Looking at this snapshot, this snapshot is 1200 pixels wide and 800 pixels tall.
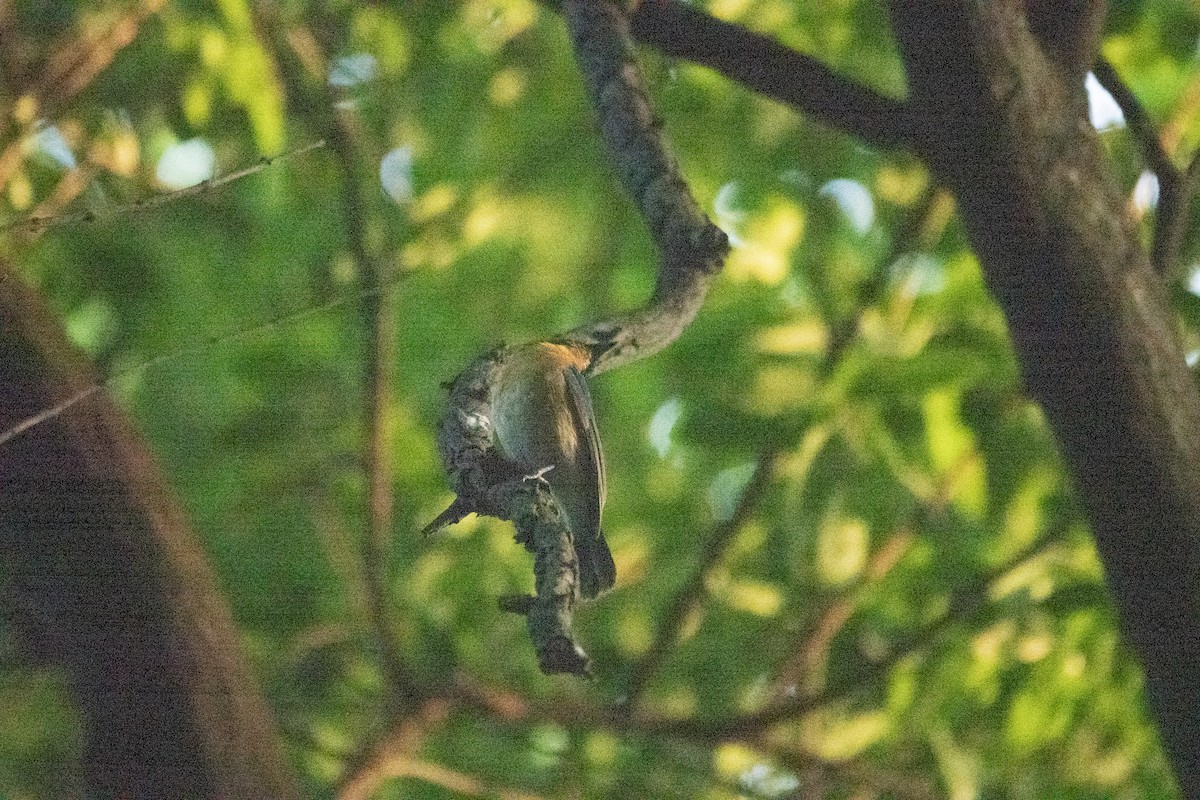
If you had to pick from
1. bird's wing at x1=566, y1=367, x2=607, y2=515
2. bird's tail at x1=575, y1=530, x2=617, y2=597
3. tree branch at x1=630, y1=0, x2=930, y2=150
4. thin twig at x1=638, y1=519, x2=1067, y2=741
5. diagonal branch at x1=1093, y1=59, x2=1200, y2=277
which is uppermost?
tree branch at x1=630, y1=0, x2=930, y2=150

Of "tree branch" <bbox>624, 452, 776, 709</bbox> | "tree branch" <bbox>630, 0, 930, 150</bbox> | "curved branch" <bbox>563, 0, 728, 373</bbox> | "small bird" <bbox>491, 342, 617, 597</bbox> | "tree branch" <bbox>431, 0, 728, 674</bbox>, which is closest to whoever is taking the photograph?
"tree branch" <bbox>431, 0, 728, 674</bbox>

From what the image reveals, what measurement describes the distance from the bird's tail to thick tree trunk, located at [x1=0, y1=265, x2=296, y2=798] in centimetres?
111

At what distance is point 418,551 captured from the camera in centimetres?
306

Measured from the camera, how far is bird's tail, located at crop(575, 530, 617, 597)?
1.26 m

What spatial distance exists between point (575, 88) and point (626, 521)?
114 cm

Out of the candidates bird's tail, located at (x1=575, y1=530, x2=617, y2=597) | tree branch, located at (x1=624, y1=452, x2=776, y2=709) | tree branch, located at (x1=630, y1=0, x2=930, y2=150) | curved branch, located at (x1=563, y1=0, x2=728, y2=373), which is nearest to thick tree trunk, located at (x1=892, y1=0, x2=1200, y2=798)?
tree branch, located at (x1=630, y1=0, x2=930, y2=150)

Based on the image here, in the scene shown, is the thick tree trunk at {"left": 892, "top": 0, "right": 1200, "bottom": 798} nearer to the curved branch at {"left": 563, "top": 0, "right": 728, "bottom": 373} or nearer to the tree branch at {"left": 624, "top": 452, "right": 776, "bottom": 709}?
the curved branch at {"left": 563, "top": 0, "right": 728, "bottom": 373}

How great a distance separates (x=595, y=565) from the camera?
142cm

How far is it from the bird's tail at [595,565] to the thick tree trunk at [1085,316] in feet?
2.51

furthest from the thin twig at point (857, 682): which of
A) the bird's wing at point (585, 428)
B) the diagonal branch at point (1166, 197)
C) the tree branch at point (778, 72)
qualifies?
the bird's wing at point (585, 428)

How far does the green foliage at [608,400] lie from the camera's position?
101 inches

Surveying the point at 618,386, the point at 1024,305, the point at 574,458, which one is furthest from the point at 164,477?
the point at 1024,305

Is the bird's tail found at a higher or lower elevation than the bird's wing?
lower

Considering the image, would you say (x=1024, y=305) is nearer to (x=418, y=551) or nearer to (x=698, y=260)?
(x=698, y=260)
